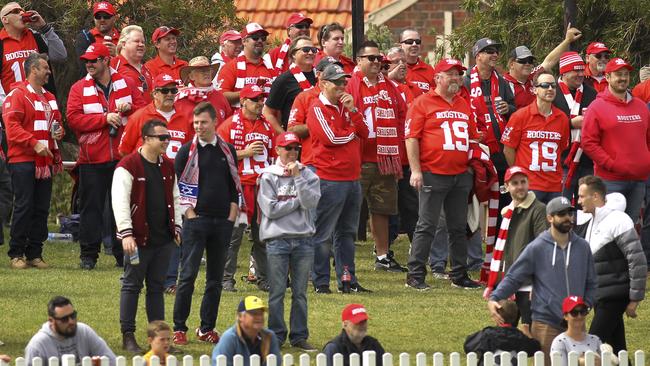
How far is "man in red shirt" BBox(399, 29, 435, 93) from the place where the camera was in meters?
19.8

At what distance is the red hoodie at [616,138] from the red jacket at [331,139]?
2.45 meters

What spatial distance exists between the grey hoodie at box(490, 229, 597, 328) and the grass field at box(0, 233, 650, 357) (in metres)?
1.37

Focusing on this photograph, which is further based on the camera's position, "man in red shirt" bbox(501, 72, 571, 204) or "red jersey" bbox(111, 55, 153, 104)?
"red jersey" bbox(111, 55, 153, 104)

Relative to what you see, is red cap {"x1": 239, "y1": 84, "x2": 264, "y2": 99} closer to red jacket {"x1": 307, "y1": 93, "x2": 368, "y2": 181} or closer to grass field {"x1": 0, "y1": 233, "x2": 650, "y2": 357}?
red jacket {"x1": 307, "y1": 93, "x2": 368, "y2": 181}

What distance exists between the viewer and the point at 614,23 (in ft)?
70.1

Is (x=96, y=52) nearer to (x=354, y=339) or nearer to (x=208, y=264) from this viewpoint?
(x=208, y=264)

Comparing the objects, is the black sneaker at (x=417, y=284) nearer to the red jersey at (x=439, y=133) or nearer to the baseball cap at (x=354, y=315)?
the red jersey at (x=439, y=133)

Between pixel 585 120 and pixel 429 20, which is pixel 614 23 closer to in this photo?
pixel 585 120

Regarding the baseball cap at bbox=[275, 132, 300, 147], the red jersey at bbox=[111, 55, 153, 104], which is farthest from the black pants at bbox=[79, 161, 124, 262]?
the baseball cap at bbox=[275, 132, 300, 147]

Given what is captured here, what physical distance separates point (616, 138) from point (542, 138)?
728mm

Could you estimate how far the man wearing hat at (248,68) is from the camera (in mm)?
19016

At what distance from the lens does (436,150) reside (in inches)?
686

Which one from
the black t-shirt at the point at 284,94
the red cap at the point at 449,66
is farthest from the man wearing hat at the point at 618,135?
the black t-shirt at the point at 284,94

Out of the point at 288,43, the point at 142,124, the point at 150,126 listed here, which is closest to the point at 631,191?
the point at 288,43
